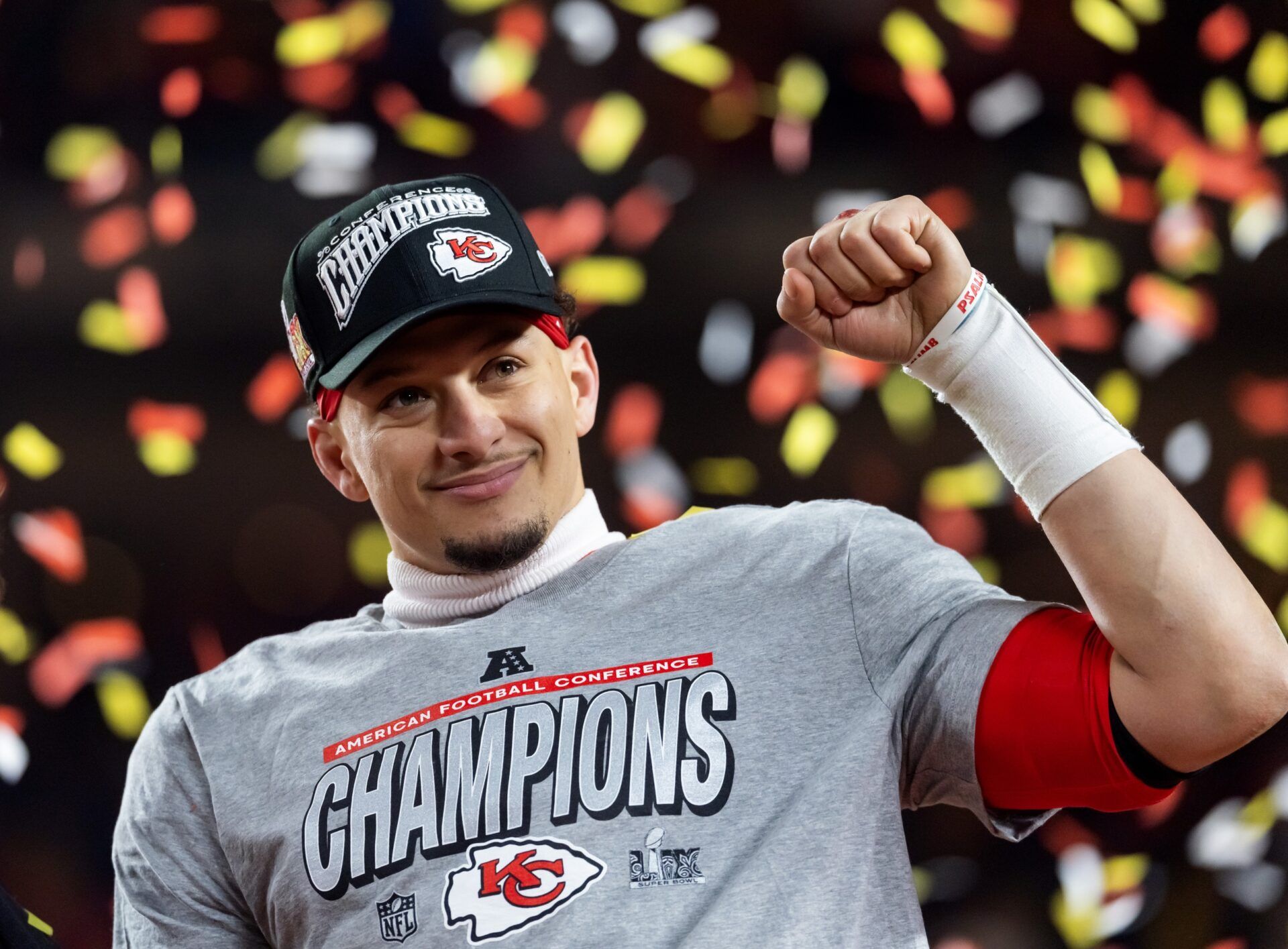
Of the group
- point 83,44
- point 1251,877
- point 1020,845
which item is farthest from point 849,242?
point 83,44

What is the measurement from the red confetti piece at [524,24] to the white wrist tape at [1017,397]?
926mm

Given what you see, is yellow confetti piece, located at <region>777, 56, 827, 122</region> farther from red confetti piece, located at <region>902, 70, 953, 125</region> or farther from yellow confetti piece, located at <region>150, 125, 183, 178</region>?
yellow confetti piece, located at <region>150, 125, 183, 178</region>

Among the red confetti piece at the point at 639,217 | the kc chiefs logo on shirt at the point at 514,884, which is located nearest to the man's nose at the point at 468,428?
the kc chiefs logo on shirt at the point at 514,884

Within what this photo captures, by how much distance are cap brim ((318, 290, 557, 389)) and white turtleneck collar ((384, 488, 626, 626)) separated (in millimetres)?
190

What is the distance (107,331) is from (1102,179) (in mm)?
1234

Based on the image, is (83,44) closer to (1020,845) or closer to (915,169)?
(915,169)

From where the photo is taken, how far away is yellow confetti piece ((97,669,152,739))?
5.49 feet

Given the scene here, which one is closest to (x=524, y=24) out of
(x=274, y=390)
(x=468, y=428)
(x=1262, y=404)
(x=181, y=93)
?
(x=181, y=93)

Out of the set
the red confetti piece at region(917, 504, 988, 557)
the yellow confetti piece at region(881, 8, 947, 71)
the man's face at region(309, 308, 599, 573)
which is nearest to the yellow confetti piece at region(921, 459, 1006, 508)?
the red confetti piece at region(917, 504, 988, 557)

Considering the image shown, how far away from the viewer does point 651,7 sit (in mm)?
1747

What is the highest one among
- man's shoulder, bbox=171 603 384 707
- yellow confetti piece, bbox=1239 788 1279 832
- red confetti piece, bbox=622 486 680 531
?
red confetti piece, bbox=622 486 680 531

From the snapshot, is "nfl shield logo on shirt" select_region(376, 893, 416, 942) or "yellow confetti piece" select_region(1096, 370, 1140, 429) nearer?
"nfl shield logo on shirt" select_region(376, 893, 416, 942)

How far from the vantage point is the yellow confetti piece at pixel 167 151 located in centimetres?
175

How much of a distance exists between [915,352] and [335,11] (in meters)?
1.07
